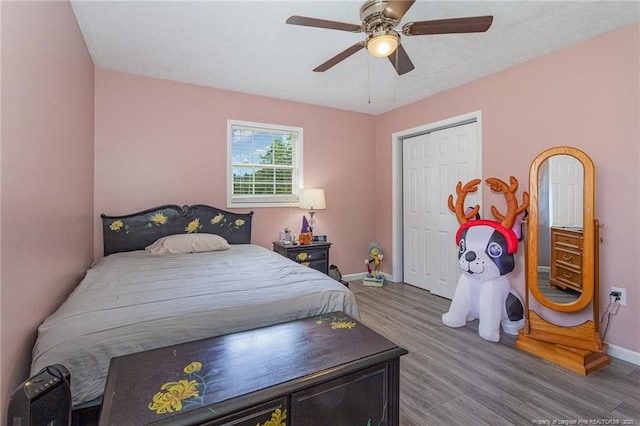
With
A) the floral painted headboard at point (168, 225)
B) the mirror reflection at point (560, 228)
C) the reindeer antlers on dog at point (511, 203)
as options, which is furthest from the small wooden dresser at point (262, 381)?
the floral painted headboard at point (168, 225)

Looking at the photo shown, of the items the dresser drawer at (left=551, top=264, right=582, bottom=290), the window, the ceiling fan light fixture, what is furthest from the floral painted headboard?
the dresser drawer at (left=551, top=264, right=582, bottom=290)

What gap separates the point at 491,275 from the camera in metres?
2.75

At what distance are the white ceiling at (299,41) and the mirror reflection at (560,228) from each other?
1.02 m

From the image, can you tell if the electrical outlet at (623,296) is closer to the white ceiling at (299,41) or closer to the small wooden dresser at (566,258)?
the small wooden dresser at (566,258)

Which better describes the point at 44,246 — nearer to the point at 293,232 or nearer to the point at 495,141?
the point at 293,232

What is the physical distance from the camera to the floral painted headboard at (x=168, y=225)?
314 cm

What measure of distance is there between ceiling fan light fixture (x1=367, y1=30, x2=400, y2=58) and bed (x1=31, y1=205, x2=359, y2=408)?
1.45m

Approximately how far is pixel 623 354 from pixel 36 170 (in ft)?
13.1

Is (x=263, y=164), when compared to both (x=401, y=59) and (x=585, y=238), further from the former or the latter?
(x=585, y=238)

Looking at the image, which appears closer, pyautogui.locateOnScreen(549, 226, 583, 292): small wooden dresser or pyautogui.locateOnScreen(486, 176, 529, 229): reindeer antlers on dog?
pyautogui.locateOnScreen(549, 226, 583, 292): small wooden dresser

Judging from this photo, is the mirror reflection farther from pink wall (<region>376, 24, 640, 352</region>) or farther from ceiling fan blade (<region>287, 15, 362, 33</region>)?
ceiling fan blade (<region>287, 15, 362, 33</region>)

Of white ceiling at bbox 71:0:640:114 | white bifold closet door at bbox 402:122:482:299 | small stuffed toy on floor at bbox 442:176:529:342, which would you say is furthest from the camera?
white bifold closet door at bbox 402:122:482:299

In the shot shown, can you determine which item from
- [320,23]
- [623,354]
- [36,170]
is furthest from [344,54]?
[623,354]

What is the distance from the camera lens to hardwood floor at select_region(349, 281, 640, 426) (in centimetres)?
174
